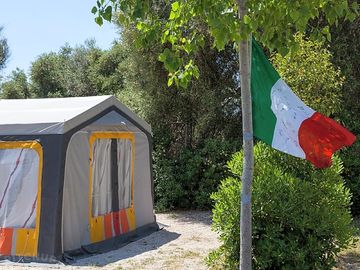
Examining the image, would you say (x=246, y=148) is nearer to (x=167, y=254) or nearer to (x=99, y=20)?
(x=99, y=20)

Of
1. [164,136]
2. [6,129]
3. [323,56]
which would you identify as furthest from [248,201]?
[164,136]

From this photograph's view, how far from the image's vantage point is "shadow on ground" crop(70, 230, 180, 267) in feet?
21.6

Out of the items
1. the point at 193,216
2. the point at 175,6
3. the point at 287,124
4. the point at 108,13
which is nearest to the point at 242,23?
the point at 175,6

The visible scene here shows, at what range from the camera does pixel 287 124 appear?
4.37m

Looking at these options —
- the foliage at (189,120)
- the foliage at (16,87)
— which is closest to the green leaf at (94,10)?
the foliage at (189,120)

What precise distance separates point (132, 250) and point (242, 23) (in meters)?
4.68

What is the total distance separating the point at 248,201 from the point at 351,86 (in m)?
6.78

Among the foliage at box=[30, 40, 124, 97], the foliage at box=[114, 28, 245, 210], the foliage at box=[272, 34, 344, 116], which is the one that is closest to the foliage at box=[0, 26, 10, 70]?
the foliage at box=[30, 40, 124, 97]

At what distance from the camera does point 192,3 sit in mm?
3729

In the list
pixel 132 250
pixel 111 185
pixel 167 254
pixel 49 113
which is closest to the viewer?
pixel 167 254

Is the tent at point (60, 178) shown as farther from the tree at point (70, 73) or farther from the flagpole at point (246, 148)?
the tree at point (70, 73)

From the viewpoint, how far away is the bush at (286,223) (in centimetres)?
512

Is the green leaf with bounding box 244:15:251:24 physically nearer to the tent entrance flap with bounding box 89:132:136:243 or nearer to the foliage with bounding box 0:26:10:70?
the tent entrance flap with bounding box 89:132:136:243

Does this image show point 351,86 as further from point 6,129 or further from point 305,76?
point 6,129
